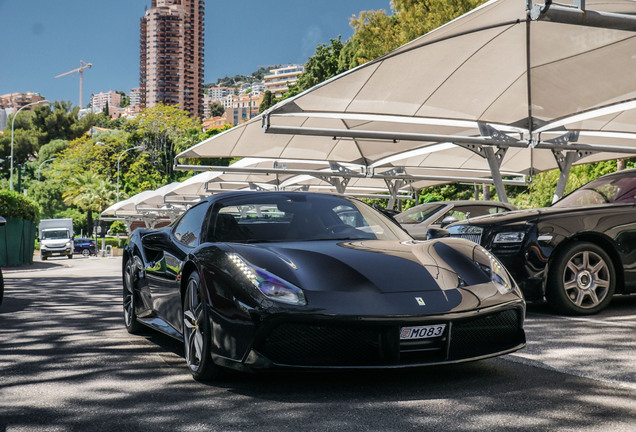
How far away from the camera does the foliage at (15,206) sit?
24.2m

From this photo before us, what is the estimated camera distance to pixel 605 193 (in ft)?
26.1

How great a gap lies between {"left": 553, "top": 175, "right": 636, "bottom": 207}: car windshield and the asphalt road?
6.71 ft

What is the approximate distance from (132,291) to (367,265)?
9.84ft

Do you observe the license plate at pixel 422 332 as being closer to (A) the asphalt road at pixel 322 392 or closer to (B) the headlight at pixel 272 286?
(A) the asphalt road at pixel 322 392

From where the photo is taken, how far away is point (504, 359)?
5.00 m

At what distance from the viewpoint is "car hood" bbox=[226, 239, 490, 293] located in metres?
4.09

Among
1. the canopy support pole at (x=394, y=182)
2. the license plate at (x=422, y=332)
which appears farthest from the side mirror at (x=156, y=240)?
the canopy support pole at (x=394, y=182)

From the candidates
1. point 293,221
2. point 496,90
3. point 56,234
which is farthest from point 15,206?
point 56,234

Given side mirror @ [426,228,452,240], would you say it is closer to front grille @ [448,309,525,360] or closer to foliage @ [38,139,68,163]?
front grille @ [448,309,525,360]

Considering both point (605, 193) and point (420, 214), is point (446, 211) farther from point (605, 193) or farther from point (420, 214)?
point (605, 193)

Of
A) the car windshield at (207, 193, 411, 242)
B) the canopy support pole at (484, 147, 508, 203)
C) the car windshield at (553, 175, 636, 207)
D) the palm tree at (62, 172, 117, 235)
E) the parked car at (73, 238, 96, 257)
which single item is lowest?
the parked car at (73, 238, 96, 257)

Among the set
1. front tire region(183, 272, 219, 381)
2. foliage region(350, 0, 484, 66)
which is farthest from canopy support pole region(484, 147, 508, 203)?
foliage region(350, 0, 484, 66)

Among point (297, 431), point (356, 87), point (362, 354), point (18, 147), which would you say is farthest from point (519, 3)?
point (18, 147)

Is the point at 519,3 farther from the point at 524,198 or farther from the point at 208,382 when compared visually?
the point at 524,198
